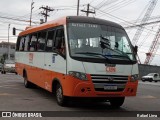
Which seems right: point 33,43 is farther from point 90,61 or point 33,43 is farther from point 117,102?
point 90,61

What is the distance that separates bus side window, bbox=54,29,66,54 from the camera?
39.7ft

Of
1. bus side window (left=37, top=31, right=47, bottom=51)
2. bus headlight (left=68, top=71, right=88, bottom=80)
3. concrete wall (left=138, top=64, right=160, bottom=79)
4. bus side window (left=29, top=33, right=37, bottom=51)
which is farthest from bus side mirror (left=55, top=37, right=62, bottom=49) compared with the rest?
concrete wall (left=138, top=64, right=160, bottom=79)

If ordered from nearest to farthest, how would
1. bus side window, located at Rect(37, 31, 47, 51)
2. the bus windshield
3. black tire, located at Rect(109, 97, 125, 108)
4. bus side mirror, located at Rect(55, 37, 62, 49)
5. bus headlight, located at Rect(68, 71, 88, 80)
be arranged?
bus headlight, located at Rect(68, 71, 88, 80) → the bus windshield → bus side mirror, located at Rect(55, 37, 62, 49) → black tire, located at Rect(109, 97, 125, 108) → bus side window, located at Rect(37, 31, 47, 51)

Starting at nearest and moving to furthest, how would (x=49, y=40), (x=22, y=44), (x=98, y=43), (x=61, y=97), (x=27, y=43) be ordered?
(x=98, y=43) → (x=61, y=97) → (x=49, y=40) → (x=27, y=43) → (x=22, y=44)

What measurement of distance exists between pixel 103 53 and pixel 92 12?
41.8 m

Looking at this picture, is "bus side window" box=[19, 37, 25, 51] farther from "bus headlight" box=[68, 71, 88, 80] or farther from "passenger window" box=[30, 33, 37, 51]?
"bus headlight" box=[68, 71, 88, 80]

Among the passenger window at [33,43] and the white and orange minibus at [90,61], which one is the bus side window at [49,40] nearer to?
the white and orange minibus at [90,61]

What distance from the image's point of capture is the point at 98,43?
39.0 ft

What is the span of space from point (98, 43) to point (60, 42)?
1313 millimetres

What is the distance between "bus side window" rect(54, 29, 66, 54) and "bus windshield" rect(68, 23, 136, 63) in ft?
1.33

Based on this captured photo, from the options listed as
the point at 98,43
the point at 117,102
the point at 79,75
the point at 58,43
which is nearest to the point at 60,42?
the point at 58,43

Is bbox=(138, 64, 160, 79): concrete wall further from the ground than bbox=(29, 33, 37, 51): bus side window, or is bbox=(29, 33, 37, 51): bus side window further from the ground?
bbox=(29, 33, 37, 51): bus side window

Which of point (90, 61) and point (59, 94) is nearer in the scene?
point (90, 61)

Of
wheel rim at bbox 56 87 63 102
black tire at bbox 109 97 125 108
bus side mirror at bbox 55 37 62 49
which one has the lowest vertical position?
black tire at bbox 109 97 125 108
